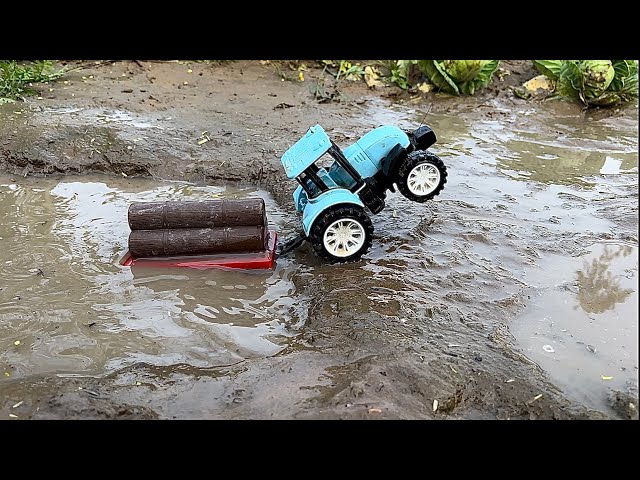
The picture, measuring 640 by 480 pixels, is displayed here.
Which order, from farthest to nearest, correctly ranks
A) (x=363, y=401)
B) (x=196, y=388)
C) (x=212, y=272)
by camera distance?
(x=212, y=272) < (x=196, y=388) < (x=363, y=401)

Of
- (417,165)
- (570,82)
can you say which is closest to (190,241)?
(417,165)

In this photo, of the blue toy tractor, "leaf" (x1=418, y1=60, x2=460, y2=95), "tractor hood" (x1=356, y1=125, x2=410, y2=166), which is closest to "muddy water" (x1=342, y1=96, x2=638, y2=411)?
the blue toy tractor

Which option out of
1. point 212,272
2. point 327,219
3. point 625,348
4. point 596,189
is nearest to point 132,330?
point 212,272

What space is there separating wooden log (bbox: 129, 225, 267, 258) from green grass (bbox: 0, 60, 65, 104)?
188 inches

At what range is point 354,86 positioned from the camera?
9969mm

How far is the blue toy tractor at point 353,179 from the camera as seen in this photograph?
4.42 meters

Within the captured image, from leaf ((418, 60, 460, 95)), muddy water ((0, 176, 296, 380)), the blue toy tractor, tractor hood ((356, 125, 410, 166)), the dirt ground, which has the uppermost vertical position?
leaf ((418, 60, 460, 95))

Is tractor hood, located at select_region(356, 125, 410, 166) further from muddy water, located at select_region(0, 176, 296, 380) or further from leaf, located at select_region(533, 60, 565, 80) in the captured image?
leaf, located at select_region(533, 60, 565, 80)

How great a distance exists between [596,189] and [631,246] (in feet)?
5.07

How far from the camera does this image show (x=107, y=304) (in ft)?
14.1

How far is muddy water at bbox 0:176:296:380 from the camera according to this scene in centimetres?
372
